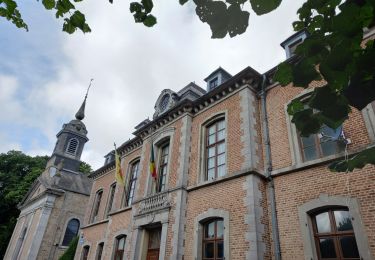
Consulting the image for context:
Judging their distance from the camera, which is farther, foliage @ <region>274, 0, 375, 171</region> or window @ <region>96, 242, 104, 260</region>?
window @ <region>96, 242, 104, 260</region>

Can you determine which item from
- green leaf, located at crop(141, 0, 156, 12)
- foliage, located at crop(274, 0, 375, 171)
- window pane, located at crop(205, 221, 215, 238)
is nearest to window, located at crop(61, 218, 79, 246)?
window pane, located at crop(205, 221, 215, 238)

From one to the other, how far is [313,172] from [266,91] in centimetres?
355

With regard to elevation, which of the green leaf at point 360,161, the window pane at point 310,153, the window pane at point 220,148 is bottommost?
the green leaf at point 360,161

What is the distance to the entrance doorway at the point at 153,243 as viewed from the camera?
10352 mm

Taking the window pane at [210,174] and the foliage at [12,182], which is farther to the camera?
the foliage at [12,182]

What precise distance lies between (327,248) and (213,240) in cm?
320

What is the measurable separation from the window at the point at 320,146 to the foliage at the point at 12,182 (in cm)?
3319

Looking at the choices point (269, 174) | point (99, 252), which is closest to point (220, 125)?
point (269, 174)

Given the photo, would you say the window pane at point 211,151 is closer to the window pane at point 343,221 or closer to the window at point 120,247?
the window pane at point 343,221

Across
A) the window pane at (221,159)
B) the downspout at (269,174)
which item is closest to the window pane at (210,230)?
the downspout at (269,174)

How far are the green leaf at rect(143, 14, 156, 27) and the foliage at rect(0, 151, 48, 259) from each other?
3530cm

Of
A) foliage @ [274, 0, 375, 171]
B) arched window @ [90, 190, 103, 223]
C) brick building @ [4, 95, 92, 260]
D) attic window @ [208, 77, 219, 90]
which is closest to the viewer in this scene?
foliage @ [274, 0, 375, 171]

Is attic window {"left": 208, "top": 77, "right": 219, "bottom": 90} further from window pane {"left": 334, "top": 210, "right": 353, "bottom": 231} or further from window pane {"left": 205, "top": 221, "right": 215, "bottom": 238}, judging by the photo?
window pane {"left": 334, "top": 210, "right": 353, "bottom": 231}

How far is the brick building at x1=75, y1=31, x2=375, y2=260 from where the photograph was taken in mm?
6648
